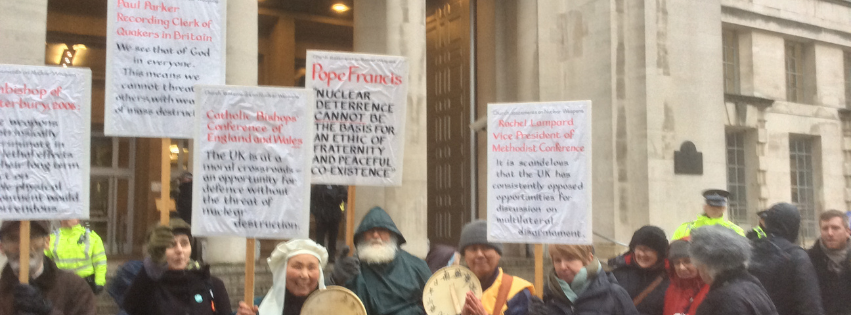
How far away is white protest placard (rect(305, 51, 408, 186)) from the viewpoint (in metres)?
6.13

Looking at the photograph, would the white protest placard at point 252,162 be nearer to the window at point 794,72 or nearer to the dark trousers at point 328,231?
the dark trousers at point 328,231

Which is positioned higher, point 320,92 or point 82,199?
point 320,92

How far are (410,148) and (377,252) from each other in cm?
685

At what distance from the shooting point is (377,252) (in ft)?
18.8

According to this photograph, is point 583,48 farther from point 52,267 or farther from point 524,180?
point 52,267

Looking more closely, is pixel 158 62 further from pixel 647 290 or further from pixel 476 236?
pixel 647 290

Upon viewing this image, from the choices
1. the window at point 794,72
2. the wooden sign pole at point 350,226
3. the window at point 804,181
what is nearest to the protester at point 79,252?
the wooden sign pole at point 350,226

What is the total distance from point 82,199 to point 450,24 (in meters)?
11.7

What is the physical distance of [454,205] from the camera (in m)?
15.5

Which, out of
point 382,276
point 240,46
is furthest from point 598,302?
point 240,46

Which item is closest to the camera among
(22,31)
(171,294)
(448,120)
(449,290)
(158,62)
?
(171,294)

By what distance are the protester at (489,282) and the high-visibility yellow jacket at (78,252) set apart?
463 centimetres

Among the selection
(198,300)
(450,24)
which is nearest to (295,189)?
(198,300)

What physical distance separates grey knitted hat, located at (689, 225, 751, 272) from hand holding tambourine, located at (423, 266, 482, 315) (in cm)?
Result: 156
